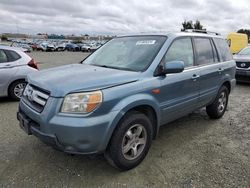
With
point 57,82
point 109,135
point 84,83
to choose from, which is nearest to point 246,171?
point 109,135

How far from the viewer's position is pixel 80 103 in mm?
2674

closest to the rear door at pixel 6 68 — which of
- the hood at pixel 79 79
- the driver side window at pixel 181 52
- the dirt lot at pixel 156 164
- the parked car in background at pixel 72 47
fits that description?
the dirt lot at pixel 156 164

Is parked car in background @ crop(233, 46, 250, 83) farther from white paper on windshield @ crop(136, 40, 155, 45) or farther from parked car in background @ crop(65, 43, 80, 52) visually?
parked car in background @ crop(65, 43, 80, 52)

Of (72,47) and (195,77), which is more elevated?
(195,77)

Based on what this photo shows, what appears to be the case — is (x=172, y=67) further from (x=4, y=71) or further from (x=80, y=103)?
(x=4, y=71)

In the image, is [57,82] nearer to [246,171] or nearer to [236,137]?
[246,171]

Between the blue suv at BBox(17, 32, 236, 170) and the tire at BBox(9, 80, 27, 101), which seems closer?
the blue suv at BBox(17, 32, 236, 170)

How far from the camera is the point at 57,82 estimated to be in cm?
290

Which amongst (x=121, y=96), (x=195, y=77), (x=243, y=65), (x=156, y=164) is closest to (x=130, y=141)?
(x=156, y=164)

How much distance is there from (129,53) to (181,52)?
0.86 metres

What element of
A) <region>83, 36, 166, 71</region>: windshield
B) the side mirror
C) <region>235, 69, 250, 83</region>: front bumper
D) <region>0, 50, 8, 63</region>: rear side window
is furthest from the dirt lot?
<region>235, 69, 250, 83</region>: front bumper

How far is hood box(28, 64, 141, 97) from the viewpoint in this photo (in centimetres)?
273

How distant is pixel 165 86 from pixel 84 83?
121 cm

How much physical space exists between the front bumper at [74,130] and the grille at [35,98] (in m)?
0.11
